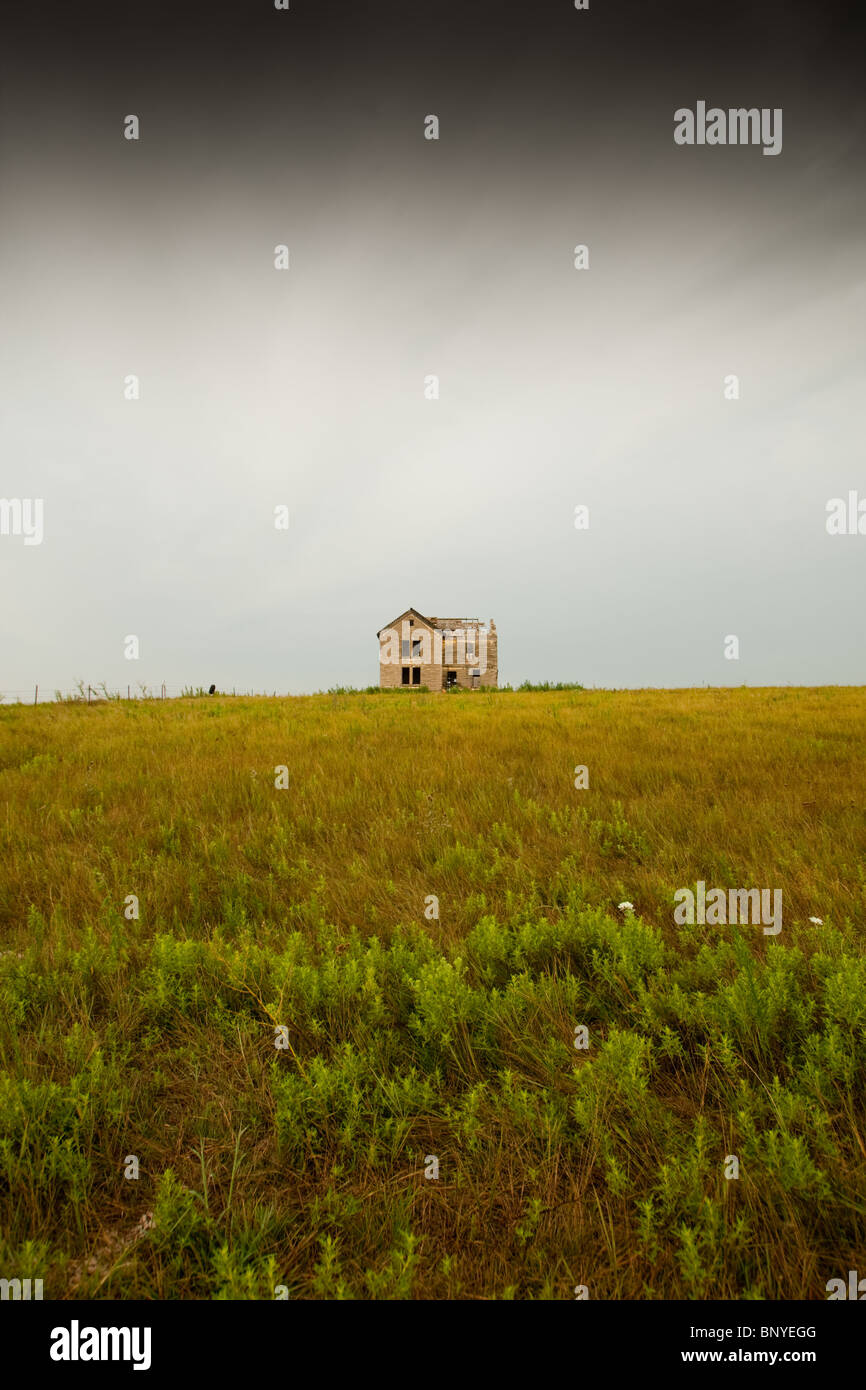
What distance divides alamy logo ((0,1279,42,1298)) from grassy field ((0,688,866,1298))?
0.03 meters

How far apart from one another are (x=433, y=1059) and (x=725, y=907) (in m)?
2.54

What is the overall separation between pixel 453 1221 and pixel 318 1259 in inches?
19.2

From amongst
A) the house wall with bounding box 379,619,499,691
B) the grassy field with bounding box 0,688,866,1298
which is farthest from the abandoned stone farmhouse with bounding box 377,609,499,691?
the grassy field with bounding box 0,688,866,1298

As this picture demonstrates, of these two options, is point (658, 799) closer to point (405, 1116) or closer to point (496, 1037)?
point (496, 1037)

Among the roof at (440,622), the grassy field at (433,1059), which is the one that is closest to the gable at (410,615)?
the roof at (440,622)

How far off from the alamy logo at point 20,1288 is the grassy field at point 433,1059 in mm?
31

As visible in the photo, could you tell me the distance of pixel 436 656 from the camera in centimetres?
5028

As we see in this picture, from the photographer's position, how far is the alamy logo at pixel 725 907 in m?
3.92
